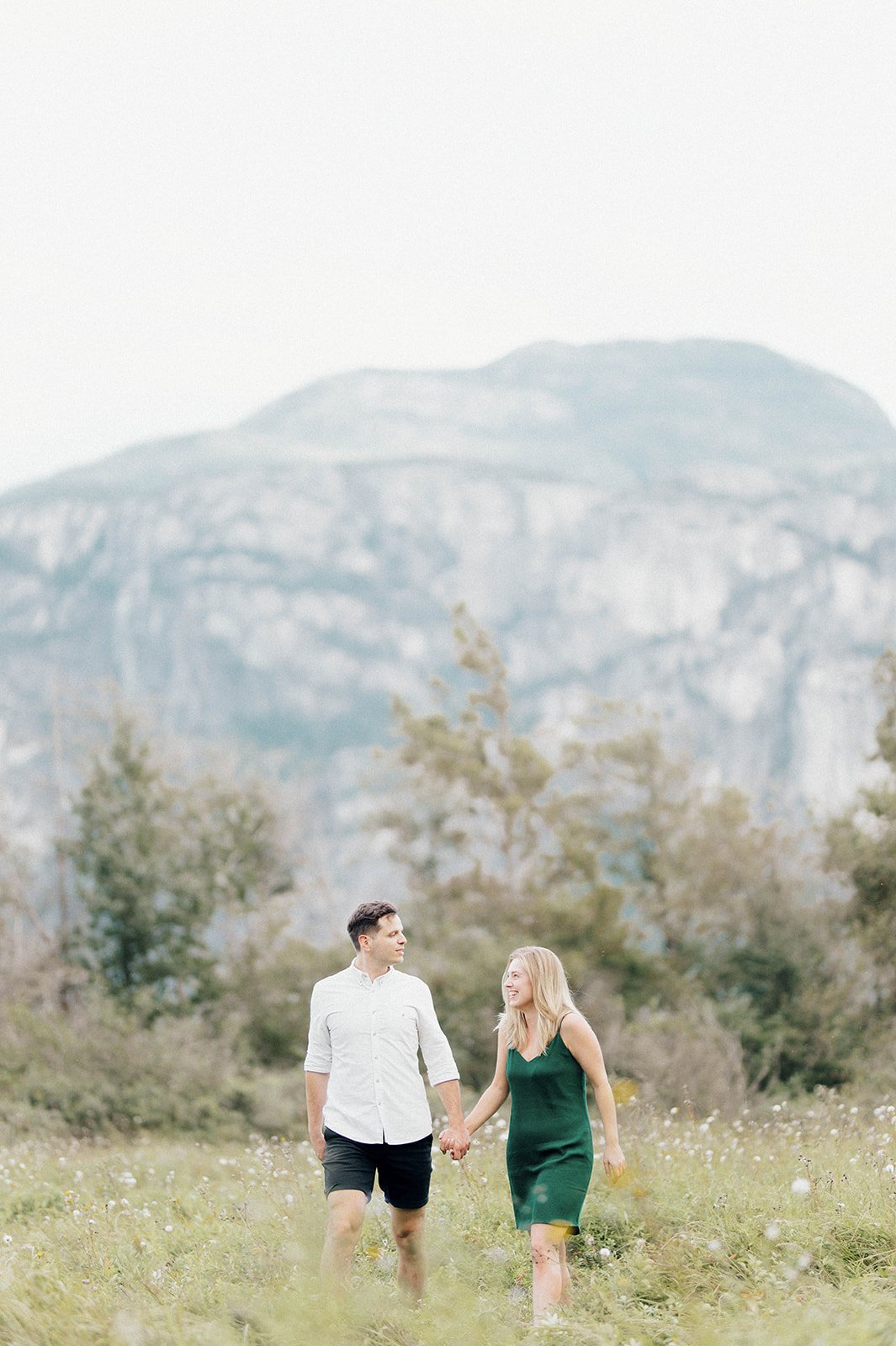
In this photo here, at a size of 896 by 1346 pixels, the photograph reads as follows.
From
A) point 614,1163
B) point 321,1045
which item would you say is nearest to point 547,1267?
point 614,1163

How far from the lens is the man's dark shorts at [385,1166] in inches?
218

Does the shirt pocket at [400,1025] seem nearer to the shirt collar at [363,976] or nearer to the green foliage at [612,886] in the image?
the shirt collar at [363,976]

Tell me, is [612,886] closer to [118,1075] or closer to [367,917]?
[118,1075]

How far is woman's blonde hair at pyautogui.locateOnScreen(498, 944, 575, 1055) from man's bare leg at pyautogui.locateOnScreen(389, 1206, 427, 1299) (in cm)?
81

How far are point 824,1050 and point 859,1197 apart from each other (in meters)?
20.2

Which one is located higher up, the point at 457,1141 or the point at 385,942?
the point at 385,942

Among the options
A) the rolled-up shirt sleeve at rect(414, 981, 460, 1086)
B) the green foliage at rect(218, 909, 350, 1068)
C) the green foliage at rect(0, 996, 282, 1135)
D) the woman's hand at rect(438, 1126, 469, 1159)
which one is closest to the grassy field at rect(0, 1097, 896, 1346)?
the woman's hand at rect(438, 1126, 469, 1159)

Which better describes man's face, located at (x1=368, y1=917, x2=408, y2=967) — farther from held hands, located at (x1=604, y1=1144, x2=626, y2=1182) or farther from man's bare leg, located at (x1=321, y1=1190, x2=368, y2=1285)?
held hands, located at (x1=604, y1=1144, x2=626, y2=1182)

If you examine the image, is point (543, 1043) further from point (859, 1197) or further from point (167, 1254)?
point (167, 1254)

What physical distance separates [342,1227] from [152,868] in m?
26.1

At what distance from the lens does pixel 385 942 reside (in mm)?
5746

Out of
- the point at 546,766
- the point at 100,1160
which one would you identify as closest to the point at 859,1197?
the point at 100,1160

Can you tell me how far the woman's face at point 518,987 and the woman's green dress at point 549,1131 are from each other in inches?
7.8

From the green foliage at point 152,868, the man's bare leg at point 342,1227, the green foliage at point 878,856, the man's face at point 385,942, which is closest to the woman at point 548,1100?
the man's face at point 385,942
